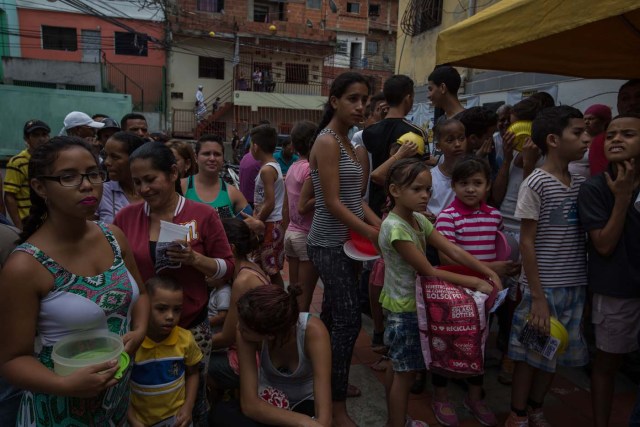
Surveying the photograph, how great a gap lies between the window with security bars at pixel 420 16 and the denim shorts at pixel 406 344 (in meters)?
8.64

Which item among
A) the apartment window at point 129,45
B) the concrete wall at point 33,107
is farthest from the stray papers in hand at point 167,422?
the apartment window at point 129,45

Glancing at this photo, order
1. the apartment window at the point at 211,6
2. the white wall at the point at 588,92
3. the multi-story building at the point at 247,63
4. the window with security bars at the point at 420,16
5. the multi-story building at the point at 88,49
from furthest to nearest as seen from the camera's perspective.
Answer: the apartment window at the point at 211,6 < the multi-story building at the point at 247,63 < the multi-story building at the point at 88,49 < the window with security bars at the point at 420,16 < the white wall at the point at 588,92

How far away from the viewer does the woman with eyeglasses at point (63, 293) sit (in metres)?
1.40

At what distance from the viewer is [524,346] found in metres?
2.51

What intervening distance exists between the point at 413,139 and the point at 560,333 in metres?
1.46

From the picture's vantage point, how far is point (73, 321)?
1506 millimetres

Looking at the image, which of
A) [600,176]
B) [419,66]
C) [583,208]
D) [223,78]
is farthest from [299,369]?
[223,78]

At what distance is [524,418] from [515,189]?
153 cm

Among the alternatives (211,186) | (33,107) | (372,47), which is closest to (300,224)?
(211,186)

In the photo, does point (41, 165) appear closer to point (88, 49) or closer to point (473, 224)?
point (473, 224)

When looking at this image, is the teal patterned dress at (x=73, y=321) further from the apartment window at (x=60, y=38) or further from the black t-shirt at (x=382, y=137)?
the apartment window at (x=60, y=38)

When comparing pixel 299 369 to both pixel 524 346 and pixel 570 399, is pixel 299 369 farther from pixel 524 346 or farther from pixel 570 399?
pixel 570 399

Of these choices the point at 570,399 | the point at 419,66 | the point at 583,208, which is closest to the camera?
the point at 583,208

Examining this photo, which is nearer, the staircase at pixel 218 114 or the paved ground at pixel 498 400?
the paved ground at pixel 498 400
